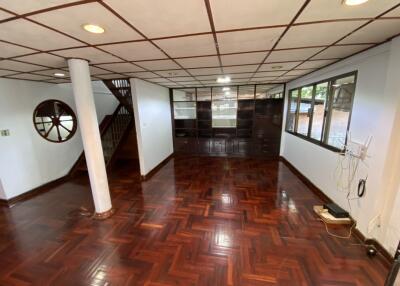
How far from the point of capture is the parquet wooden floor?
1.83 metres

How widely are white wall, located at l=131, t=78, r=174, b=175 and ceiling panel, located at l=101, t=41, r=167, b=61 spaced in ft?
5.52

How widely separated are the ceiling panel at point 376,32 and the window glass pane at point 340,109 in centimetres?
89

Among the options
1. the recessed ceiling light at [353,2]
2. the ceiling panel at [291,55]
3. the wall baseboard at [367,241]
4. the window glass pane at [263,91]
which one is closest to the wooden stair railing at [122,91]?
the ceiling panel at [291,55]

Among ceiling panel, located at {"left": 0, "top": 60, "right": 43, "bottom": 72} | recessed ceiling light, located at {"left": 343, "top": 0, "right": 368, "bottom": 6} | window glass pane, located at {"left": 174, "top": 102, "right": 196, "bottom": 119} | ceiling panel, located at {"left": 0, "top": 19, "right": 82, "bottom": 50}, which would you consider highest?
recessed ceiling light, located at {"left": 343, "top": 0, "right": 368, "bottom": 6}

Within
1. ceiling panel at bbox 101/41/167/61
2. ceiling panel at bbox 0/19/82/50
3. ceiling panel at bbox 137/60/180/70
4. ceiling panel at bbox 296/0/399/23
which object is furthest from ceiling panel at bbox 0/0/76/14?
ceiling panel at bbox 296/0/399/23

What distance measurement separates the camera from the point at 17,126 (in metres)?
3.49

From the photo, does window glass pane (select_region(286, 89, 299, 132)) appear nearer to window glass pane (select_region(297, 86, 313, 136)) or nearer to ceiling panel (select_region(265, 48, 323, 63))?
window glass pane (select_region(297, 86, 313, 136))

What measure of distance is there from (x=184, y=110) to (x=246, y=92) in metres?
2.20

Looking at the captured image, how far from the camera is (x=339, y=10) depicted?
51.1 inches

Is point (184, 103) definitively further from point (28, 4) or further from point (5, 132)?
point (28, 4)

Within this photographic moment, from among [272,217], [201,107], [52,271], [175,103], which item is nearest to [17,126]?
[52,271]

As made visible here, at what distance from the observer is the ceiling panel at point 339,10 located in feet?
4.00

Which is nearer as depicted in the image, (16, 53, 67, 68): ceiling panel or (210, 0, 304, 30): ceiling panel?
(210, 0, 304, 30): ceiling panel

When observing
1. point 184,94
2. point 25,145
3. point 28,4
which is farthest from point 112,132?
point 28,4
